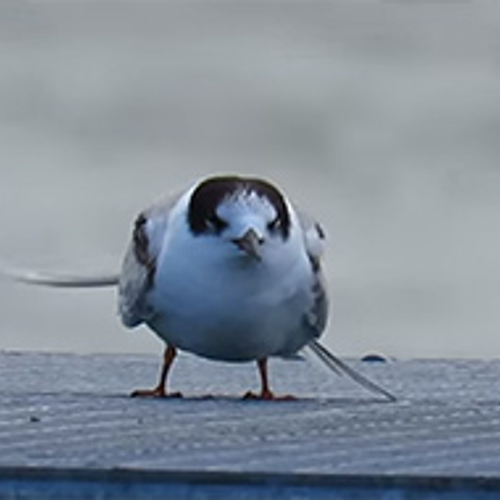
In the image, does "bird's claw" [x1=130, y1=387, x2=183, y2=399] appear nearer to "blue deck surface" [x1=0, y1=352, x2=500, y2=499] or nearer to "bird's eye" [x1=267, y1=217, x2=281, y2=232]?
"blue deck surface" [x1=0, y1=352, x2=500, y2=499]

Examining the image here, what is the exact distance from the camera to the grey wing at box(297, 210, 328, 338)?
424 inches

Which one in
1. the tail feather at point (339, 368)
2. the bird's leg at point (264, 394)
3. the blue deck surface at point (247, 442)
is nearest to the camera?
the blue deck surface at point (247, 442)

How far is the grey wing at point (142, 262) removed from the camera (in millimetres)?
10789

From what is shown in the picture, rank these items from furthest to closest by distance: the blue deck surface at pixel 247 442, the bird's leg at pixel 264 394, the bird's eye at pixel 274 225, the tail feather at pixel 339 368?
the tail feather at pixel 339 368, the bird's leg at pixel 264 394, the bird's eye at pixel 274 225, the blue deck surface at pixel 247 442

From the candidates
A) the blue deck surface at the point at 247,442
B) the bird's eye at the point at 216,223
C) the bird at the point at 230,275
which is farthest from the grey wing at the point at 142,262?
the bird's eye at the point at 216,223

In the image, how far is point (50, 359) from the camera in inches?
606

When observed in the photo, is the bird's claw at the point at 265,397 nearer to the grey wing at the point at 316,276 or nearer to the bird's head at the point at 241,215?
the grey wing at the point at 316,276

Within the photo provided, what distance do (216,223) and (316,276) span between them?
713 mm

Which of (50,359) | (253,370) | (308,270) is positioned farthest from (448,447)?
(50,359)

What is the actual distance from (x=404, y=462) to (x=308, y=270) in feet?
12.0

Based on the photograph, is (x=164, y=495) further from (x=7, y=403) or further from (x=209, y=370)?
(x=209, y=370)

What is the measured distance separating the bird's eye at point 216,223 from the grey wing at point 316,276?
0.62m

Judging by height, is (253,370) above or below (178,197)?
below

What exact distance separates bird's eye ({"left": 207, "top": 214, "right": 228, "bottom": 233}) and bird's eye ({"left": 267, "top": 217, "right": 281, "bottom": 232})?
19cm
